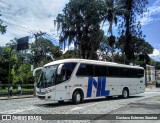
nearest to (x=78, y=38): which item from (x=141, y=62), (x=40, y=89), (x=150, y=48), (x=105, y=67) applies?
(x=105, y=67)

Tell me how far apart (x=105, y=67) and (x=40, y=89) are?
6560 millimetres

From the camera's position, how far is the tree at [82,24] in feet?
146

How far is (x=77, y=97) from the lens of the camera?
2081 centimetres

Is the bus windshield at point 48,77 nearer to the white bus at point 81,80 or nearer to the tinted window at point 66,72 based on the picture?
the white bus at point 81,80

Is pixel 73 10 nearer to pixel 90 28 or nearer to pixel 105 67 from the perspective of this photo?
pixel 90 28

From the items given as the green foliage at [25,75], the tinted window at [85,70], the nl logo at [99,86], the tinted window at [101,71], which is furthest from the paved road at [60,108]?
the green foliage at [25,75]

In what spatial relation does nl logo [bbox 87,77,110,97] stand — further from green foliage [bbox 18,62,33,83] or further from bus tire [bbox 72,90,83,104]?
green foliage [bbox 18,62,33,83]

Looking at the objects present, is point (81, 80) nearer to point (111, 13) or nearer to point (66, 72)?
point (66, 72)

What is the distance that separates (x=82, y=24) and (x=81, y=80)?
2467 centimetres

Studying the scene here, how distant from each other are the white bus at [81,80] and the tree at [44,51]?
51444 mm

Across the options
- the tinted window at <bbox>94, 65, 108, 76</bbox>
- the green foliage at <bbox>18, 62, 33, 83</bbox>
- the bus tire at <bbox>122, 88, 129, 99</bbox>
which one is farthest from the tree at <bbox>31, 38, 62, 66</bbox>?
the tinted window at <bbox>94, 65, 108, 76</bbox>

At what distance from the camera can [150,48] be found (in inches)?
3450

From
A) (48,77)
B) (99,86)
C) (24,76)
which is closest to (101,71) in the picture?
(99,86)

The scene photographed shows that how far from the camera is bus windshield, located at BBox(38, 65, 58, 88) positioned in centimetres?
1935
